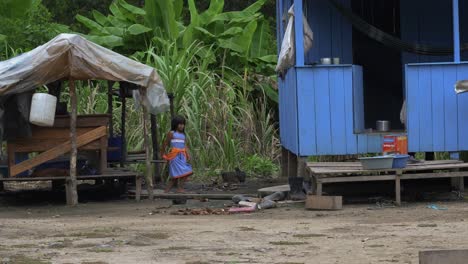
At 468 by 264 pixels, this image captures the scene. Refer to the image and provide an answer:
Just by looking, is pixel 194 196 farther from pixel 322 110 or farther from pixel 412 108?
pixel 412 108

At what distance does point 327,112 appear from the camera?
1327 cm

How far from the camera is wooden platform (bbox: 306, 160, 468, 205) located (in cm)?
1250

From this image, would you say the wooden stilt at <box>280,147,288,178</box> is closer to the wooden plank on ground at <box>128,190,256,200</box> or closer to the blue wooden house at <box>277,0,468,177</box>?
the blue wooden house at <box>277,0,468,177</box>

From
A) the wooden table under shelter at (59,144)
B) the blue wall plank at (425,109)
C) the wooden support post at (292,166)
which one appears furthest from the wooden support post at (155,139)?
the blue wall plank at (425,109)

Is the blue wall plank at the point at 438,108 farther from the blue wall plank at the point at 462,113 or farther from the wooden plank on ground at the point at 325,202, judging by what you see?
the wooden plank on ground at the point at 325,202

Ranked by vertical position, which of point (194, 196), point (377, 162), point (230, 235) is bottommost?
point (230, 235)

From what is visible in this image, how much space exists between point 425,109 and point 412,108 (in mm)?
191

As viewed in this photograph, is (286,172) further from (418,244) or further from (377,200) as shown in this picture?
(418,244)

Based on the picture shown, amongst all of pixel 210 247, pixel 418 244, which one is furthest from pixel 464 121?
pixel 210 247

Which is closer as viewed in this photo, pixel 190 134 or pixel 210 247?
pixel 210 247

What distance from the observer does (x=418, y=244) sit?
8969mm

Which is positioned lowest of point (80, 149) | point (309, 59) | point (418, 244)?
point (418, 244)

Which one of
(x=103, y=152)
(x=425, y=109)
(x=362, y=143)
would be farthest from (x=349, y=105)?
(x=103, y=152)

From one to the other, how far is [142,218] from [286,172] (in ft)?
19.9
